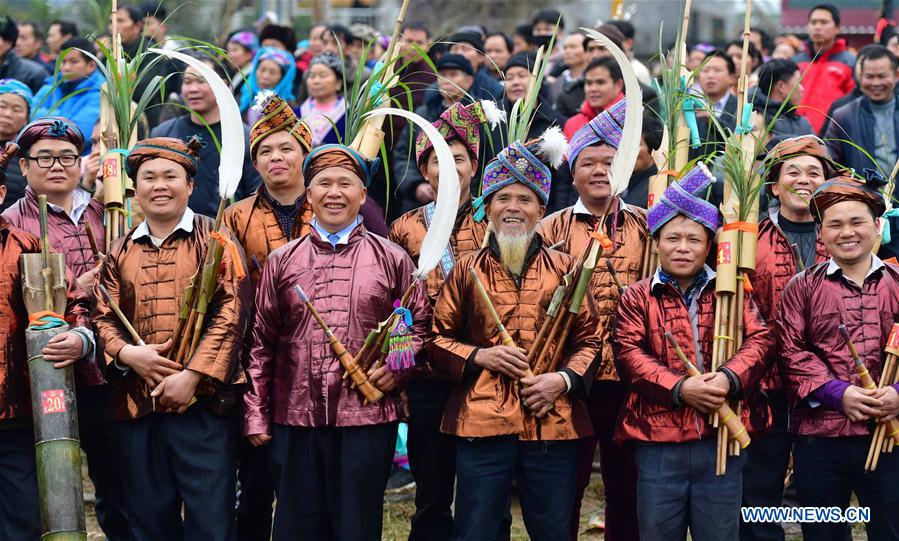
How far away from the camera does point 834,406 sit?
5.06 meters

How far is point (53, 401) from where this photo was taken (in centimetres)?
498

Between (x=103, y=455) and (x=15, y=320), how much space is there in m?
0.94

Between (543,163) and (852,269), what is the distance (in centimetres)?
149

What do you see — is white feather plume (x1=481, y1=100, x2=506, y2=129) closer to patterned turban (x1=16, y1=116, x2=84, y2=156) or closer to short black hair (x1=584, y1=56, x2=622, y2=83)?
short black hair (x1=584, y1=56, x2=622, y2=83)

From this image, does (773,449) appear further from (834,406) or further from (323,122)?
(323,122)

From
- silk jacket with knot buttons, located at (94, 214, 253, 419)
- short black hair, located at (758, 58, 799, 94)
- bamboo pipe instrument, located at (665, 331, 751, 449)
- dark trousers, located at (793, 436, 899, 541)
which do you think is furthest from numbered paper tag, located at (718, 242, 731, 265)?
short black hair, located at (758, 58, 799, 94)

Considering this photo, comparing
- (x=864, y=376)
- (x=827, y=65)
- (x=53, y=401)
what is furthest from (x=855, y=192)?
(x=827, y=65)

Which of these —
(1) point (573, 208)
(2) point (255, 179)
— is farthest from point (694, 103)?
(2) point (255, 179)

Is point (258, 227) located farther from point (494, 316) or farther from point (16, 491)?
point (16, 491)

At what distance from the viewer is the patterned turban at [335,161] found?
5.32m

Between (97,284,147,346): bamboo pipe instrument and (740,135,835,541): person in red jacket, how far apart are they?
2854 millimetres

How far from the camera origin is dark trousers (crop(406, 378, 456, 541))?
5.71m

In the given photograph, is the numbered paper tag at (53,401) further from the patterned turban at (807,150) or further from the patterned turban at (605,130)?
the patterned turban at (807,150)

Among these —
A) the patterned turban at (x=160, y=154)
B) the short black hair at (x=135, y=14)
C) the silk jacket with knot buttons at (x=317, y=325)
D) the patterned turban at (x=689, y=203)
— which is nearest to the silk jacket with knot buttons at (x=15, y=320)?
the patterned turban at (x=160, y=154)
